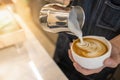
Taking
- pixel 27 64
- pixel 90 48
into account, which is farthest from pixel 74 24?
pixel 27 64

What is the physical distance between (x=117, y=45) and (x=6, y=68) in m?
0.40

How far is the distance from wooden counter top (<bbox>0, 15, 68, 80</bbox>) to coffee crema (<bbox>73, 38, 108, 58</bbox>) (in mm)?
225

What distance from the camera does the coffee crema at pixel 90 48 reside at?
0.41 meters

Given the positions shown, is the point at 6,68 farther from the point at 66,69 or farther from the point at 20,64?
the point at 66,69

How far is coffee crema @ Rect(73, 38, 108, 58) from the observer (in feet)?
1.34

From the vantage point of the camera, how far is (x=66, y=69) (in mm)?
811

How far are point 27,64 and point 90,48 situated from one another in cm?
32

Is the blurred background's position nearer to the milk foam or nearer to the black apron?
the black apron

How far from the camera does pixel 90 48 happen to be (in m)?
0.42

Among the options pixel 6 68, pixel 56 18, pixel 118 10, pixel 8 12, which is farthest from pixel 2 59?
pixel 118 10

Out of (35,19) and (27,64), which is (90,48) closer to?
(27,64)

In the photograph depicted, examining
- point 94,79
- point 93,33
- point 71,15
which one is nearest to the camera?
point 71,15

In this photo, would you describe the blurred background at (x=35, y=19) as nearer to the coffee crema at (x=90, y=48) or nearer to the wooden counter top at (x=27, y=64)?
the wooden counter top at (x=27, y=64)

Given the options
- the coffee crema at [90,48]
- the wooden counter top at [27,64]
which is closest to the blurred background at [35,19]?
the wooden counter top at [27,64]
